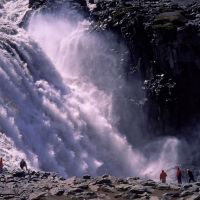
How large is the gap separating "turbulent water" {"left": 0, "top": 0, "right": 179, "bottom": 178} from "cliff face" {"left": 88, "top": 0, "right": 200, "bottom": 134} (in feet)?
7.77

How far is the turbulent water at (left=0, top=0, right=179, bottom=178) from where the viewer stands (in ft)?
199

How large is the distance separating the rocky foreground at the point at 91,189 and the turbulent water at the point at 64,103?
9.60m

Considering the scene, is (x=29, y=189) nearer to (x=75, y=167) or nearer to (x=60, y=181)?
(x=60, y=181)

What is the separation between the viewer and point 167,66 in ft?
242

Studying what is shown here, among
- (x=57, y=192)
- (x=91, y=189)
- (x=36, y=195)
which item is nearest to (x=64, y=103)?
(x=91, y=189)

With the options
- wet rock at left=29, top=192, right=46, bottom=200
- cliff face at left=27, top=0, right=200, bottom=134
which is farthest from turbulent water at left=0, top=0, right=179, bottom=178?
wet rock at left=29, top=192, right=46, bottom=200

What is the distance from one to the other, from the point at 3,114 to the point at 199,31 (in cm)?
2828

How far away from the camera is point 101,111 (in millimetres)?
76062

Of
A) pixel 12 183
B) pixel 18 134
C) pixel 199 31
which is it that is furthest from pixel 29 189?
pixel 199 31

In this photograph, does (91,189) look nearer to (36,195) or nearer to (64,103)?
(36,195)

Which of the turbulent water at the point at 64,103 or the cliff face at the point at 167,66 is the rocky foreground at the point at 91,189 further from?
the cliff face at the point at 167,66

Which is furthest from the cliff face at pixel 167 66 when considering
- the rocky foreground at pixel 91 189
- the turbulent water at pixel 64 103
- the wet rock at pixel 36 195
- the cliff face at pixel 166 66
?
the wet rock at pixel 36 195

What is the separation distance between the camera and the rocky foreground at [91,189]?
37.5m

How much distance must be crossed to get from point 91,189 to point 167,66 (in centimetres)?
3704
